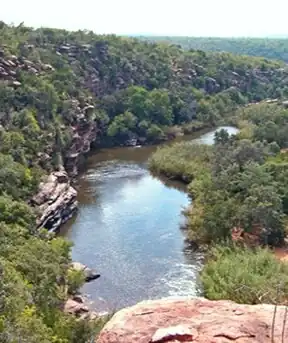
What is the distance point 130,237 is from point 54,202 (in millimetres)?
5683

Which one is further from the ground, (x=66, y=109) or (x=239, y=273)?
(x=66, y=109)

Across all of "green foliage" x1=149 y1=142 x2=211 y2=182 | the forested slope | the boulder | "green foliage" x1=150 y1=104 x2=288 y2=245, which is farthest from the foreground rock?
"green foliage" x1=149 y1=142 x2=211 y2=182

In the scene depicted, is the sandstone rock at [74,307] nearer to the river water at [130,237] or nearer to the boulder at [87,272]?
the river water at [130,237]

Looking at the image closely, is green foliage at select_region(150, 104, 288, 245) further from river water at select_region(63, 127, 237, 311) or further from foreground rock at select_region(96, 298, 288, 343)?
foreground rock at select_region(96, 298, 288, 343)

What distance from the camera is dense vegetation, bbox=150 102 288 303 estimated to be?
2109 cm

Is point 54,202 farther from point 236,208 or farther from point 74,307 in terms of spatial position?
point 74,307

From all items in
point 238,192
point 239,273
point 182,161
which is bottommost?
point 182,161

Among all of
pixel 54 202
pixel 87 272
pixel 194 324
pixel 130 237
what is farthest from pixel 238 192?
pixel 194 324

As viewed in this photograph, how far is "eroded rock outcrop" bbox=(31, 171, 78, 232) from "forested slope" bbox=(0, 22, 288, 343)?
50 centimetres

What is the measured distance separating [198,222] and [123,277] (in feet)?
23.0

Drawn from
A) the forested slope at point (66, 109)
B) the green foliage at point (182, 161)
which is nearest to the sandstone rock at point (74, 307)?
the forested slope at point (66, 109)

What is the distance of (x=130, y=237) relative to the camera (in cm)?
3325

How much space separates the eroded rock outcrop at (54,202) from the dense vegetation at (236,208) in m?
7.94

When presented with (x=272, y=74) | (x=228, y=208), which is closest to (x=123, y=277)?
(x=228, y=208)
